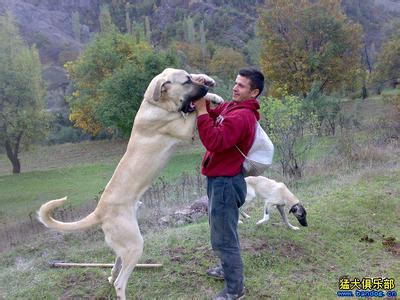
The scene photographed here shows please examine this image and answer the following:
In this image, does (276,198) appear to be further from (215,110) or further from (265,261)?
(215,110)

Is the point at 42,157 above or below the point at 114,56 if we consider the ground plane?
below

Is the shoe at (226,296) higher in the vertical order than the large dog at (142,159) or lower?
lower

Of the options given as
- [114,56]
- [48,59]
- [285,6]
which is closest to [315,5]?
[285,6]

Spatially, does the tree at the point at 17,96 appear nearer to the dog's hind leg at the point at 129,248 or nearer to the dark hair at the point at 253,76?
the dog's hind leg at the point at 129,248

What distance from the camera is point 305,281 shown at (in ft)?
14.5

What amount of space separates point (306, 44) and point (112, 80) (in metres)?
12.3

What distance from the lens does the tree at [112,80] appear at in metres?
24.9

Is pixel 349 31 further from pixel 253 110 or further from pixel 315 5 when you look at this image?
pixel 253 110

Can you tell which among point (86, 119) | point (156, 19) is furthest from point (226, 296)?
point (156, 19)

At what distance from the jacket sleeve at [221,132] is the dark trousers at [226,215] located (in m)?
0.39

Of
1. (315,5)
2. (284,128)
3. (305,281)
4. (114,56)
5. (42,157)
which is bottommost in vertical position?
(42,157)

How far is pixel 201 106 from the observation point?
11.6 ft

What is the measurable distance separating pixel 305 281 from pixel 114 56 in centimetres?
2723

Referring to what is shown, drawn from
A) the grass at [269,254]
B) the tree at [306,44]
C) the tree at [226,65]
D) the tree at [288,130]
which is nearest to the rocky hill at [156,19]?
the tree at [226,65]
